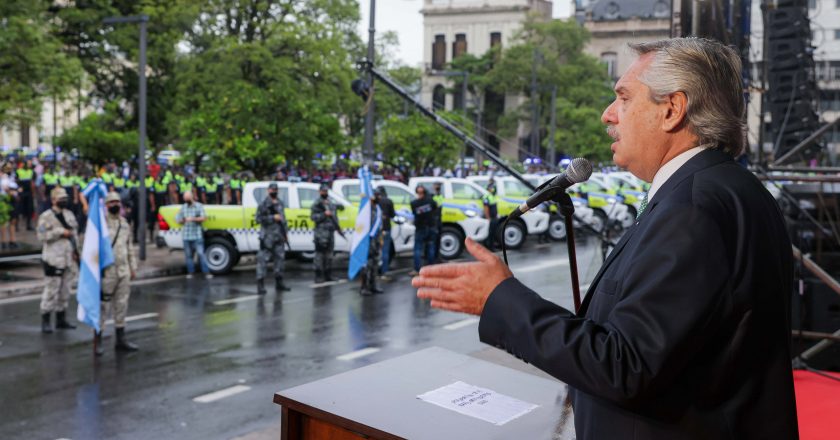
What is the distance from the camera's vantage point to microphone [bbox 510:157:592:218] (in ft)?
8.74

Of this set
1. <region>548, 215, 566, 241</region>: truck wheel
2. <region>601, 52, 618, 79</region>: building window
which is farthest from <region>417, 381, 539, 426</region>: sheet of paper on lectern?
<region>601, 52, 618, 79</region>: building window

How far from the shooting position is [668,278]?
1.87 m

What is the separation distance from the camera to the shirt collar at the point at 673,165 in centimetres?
211

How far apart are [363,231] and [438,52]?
70949mm

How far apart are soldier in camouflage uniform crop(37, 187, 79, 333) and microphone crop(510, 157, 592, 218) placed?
32.6 ft

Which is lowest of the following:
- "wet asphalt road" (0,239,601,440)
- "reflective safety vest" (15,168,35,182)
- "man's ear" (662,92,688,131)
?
"wet asphalt road" (0,239,601,440)

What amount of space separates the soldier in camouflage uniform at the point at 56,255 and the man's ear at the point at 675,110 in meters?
10.7

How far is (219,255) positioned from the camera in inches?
702

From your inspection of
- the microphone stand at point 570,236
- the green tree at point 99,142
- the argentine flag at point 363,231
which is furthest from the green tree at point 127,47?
the microphone stand at point 570,236

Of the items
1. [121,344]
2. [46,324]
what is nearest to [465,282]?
[121,344]

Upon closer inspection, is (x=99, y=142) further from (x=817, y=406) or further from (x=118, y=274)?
(x=817, y=406)

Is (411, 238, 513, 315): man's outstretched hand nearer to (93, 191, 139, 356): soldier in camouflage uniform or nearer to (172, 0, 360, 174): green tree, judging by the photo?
(93, 191, 139, 356): soldier in camouflage uniform

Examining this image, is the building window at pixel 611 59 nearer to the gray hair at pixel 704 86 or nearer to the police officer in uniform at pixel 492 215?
the police officer in uniform at pixel 492 215

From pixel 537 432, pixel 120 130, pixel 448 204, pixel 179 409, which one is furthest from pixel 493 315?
pixel 120 130
